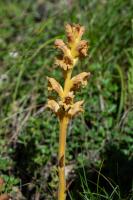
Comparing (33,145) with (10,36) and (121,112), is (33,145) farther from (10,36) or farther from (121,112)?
(10,36)

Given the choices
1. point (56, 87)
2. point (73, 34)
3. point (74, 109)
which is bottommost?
point (74, 109)

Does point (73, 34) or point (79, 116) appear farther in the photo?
point (79, 116)

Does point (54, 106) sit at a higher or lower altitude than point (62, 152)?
higher

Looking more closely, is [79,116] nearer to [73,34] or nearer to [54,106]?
[54,106]

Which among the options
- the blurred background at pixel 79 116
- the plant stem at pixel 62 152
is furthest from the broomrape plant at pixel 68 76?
the blurred background at pixel 79 116

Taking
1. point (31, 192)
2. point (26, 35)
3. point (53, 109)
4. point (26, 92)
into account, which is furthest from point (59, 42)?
point (26, 35)

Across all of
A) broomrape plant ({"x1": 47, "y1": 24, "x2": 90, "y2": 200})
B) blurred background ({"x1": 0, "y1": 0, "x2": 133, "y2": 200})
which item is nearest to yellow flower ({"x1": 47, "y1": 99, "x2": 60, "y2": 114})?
broomrape plant ({"x1": 47, "y1": 24, "x2": 90, "y2": 200})

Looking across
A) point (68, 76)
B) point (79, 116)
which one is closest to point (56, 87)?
point (68, 76)

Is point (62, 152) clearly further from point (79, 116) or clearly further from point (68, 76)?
point (79, 116)
